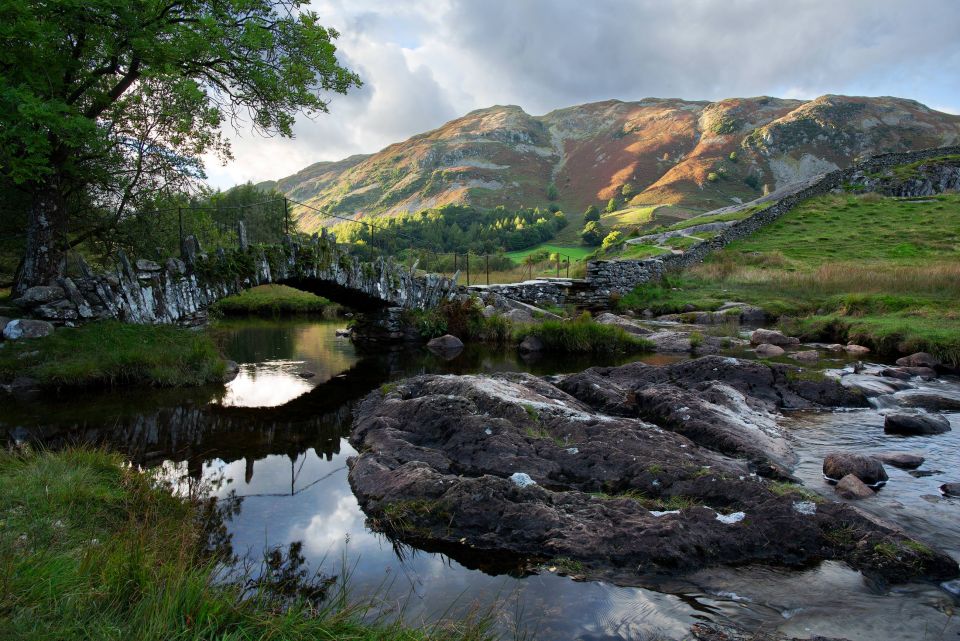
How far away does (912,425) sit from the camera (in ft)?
32.3

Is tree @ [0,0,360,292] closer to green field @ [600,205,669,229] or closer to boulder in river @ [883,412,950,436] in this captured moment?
boulder in river @ [883,412,950,436]

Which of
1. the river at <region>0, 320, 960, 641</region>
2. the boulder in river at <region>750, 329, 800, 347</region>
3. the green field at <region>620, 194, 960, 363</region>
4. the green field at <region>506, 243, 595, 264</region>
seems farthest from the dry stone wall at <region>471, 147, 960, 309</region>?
the river at <region>0, 320, 960, 641</region>

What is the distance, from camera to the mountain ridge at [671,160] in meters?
124

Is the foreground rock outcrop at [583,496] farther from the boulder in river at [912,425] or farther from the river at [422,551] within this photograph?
the boulder in river at [912,425]

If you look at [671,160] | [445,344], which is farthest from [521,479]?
[671,160]

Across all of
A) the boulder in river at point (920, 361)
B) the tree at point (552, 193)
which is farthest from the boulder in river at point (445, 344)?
the tree at point (552, 193)

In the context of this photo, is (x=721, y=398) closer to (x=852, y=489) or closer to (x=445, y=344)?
(x=852, y=489)

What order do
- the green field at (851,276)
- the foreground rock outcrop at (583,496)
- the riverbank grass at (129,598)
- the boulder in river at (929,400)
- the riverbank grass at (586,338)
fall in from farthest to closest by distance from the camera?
1. the riverbank grass at (586,338)
2. the green field at (851,276)
3. the boulder in river at (929,400)
4. the foreground rock outcrop at (583,496)
5. the riverbank grass at (129,598)

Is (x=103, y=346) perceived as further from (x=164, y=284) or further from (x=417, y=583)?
(x=417, y=583)

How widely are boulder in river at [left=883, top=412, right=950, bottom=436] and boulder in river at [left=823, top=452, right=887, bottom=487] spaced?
277 centimetres

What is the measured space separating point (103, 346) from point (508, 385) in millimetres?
10057

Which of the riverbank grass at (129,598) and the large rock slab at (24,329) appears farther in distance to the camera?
the large rock slab at (24,329)

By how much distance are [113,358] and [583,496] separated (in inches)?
472

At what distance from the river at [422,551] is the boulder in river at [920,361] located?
5584 mm
